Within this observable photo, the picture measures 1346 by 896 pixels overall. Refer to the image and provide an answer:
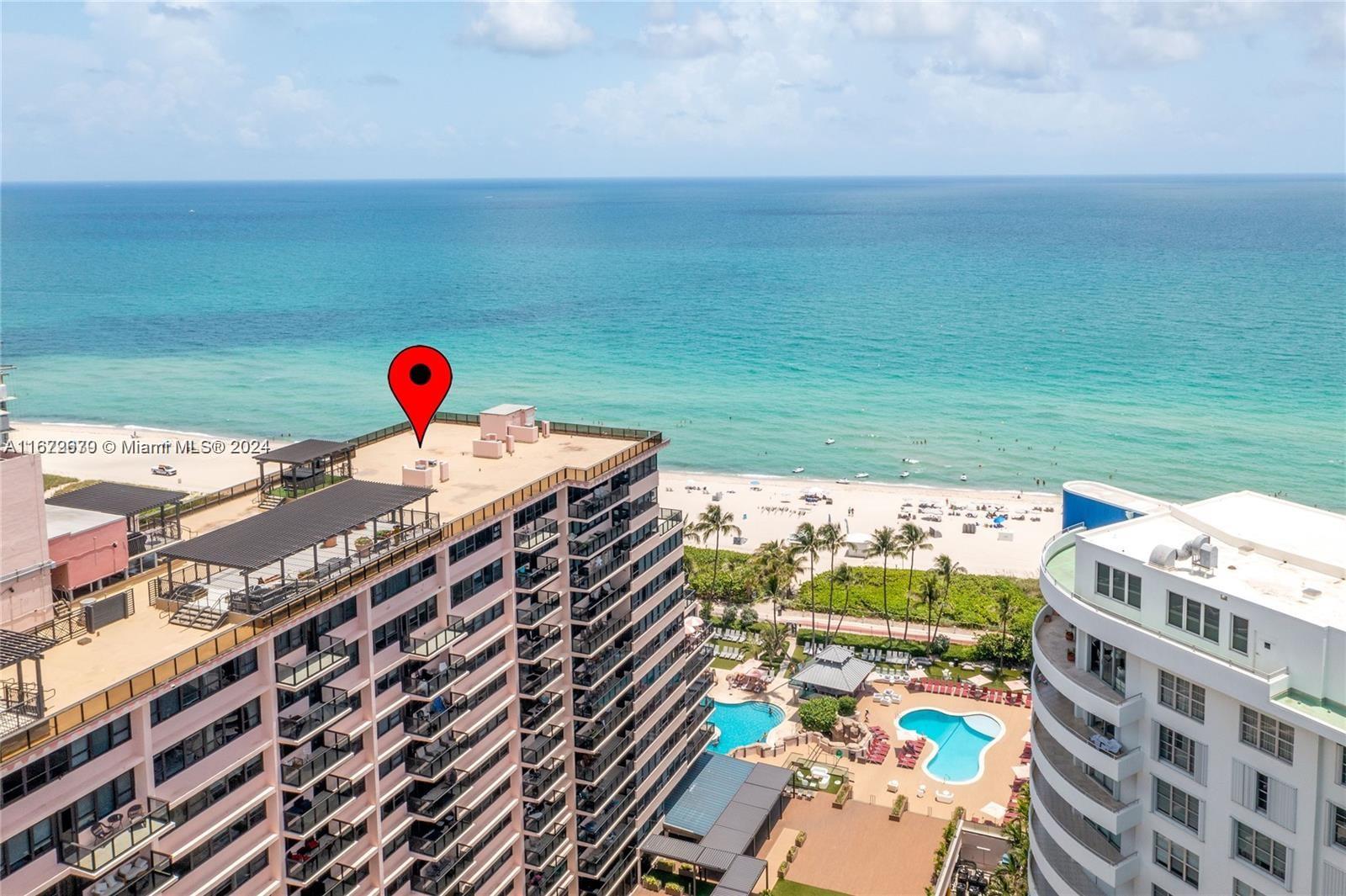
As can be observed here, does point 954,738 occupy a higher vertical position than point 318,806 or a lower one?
lower

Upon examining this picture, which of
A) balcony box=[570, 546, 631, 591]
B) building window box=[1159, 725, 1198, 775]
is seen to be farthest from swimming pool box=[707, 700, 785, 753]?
building window box=[1159, 725, 1198, 775]

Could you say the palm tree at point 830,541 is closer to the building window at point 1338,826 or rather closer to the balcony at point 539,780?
the balcony at point 539,780

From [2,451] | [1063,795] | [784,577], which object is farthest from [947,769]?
[2,451]

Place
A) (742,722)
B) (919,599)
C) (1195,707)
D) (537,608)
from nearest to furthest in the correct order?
(1195,707) → (537,608) → (742,722) → (919,599)

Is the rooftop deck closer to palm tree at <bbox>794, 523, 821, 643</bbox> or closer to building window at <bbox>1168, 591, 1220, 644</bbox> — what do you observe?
building window at <bbox>1168, 591, 1220, 644</bbox>

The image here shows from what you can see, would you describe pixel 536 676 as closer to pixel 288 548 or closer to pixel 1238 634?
pixel 288 548

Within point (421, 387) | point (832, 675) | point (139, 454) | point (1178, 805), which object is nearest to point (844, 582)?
point (832, 675)

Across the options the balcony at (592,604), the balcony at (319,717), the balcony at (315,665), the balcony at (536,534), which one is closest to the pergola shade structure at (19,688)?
the balcony at (315,665)

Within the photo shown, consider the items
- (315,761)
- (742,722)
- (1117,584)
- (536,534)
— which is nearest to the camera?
(1117,584)
